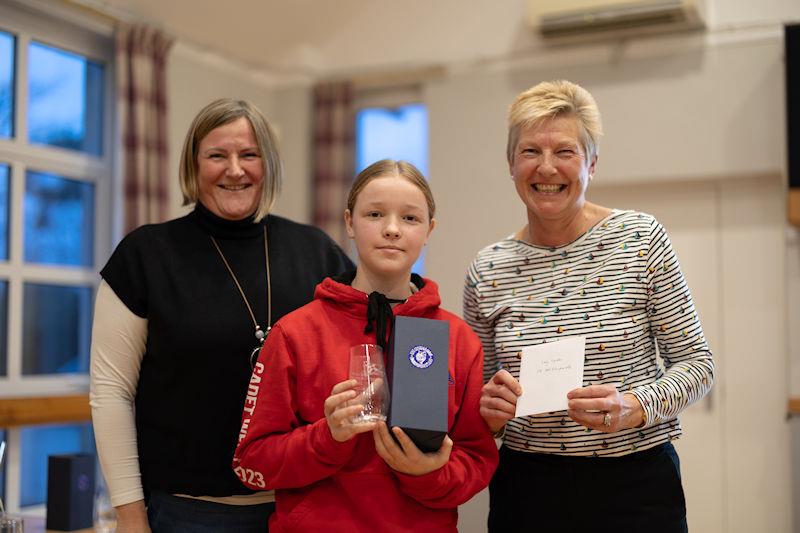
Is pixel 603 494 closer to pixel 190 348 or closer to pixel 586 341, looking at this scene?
pixel 586 341

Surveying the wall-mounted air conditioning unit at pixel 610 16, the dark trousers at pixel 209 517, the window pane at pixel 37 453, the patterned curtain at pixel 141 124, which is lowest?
the window pane at pixel 37 453

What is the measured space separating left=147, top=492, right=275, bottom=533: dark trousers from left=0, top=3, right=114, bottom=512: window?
114 inches

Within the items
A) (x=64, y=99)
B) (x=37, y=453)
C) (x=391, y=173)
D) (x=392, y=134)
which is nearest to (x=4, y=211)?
(x=64, y=99)

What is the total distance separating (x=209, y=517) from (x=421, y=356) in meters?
0.68

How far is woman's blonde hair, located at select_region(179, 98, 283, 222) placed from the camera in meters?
2.07

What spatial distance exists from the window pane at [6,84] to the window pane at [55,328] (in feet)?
2.75

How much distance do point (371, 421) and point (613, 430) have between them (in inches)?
18.9

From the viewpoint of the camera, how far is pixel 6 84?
179 inches

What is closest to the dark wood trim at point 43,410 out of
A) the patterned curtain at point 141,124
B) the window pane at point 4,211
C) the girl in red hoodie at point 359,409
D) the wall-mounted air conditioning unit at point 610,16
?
the window pane at point 4,211

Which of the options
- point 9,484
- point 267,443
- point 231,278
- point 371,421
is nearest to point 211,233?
point 231,278

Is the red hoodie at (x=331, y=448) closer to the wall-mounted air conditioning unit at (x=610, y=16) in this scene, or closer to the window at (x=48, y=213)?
the window at (x=48, y=213)

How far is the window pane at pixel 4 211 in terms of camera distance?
14.8 feet

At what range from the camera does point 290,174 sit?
6.26 m

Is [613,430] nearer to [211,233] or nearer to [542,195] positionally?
[542,195]
